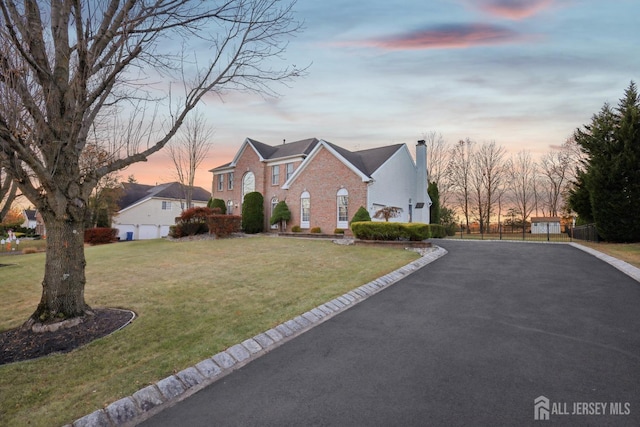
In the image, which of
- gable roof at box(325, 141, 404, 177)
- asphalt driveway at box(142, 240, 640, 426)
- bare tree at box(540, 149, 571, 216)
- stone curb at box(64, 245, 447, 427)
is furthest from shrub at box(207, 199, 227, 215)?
bare tree at box(540, 149, 571, 216)

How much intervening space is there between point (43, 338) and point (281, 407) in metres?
4.56

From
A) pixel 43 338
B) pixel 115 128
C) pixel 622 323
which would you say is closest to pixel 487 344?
pixel 622 323

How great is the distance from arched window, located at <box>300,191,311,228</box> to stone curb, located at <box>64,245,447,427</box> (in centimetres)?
Result: 1821

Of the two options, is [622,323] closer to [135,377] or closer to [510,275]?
[510,275]

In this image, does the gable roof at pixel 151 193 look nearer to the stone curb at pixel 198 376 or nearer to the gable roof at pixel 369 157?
the gable roof at pixel 369 157

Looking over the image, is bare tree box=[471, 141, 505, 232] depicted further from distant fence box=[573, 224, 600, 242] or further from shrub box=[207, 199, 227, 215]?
shrub box=[207, 199, 227, 215]

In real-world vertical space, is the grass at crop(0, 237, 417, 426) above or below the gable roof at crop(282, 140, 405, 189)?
below

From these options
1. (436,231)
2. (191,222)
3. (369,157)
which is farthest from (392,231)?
(191,222)

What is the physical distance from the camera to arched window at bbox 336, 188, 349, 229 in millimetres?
22859

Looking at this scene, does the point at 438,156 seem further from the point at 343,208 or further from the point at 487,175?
the point at 343,208

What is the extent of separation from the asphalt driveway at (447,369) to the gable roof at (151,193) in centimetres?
3901

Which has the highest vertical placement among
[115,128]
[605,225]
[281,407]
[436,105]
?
[436,105]

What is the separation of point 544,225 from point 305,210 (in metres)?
31.7

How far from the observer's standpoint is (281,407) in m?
3.33
